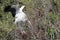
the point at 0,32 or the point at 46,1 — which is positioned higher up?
the point at 46,1

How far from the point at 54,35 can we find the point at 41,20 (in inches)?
19.0

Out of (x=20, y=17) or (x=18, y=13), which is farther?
(x=18, y=13)

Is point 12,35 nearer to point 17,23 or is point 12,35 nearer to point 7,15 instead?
point 17,23

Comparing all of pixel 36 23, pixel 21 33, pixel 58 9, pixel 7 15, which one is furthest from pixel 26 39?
pixel 58 9

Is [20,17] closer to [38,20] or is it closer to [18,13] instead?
Result: [18,13]

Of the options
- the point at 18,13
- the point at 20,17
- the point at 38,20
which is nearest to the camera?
the point at 20,17

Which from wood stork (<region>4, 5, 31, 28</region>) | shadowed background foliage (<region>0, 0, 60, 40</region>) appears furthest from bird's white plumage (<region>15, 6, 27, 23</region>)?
shadowed background foliage (<region>0, 0, 60, 40</region>)

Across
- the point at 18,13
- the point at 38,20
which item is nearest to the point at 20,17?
the point at 18,13

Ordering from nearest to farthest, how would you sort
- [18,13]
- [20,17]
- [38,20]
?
[20,17]
[18,13]
[38,20]

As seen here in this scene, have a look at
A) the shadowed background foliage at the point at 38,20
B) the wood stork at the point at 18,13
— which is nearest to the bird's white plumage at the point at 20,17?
the wood stork at the point at 18,13

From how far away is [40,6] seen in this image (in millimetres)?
5840

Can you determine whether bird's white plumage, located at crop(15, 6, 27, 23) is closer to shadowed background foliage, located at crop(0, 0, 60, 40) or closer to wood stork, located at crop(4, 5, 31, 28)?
wood stork, located at crop(4, 5, 31, 28)

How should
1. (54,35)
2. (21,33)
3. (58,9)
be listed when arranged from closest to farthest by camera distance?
(21,33) < (54,35) < (58,9)

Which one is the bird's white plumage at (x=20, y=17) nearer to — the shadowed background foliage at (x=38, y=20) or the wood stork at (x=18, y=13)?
the wood stork at (x=18, y=13)
